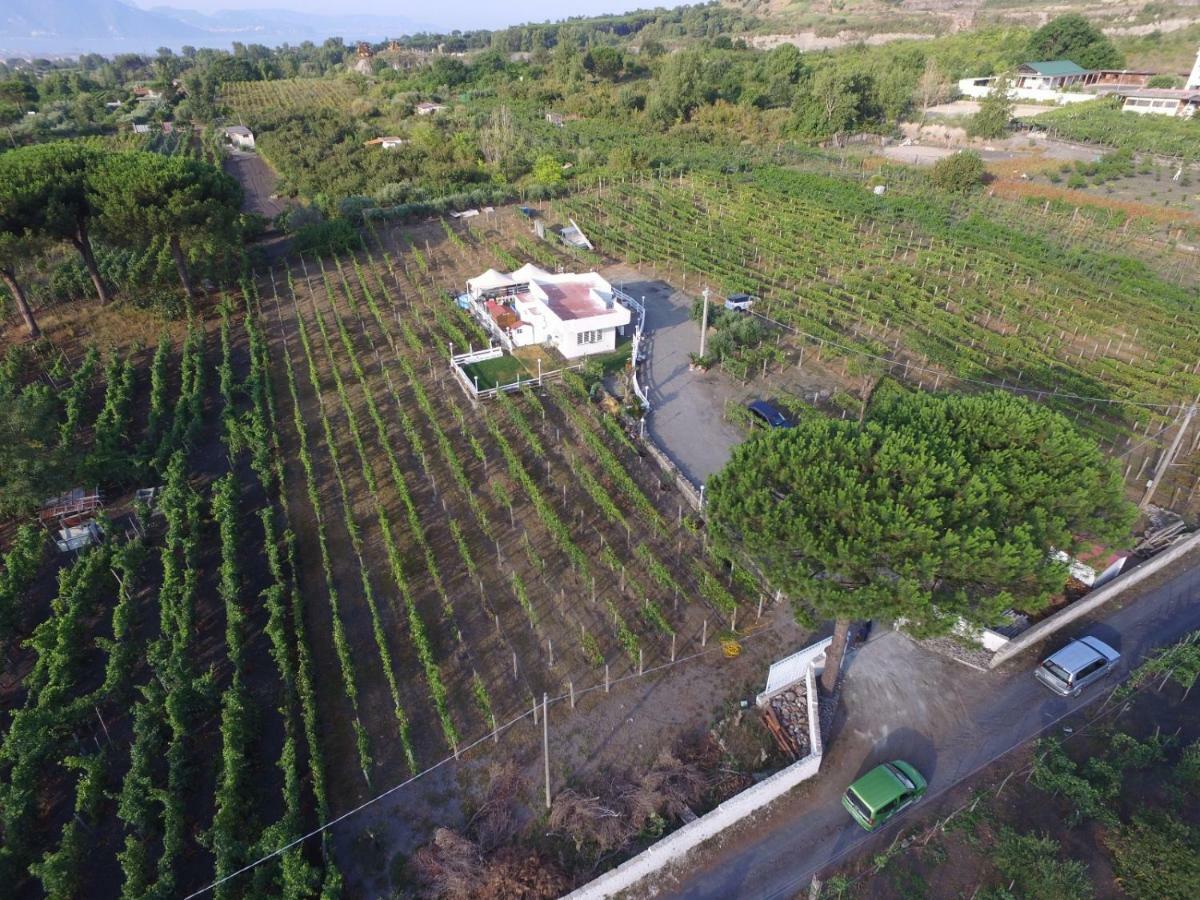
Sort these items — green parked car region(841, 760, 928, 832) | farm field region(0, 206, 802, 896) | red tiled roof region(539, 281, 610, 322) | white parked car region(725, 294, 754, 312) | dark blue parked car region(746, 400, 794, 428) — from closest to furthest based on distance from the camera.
→ green parked car region(841, 760, 928, 832)
farm field region(0, 206, 802, 896)
dark blue parked car region(746, 400, 794, 428)
red tiled roof region(539, 281, 610, 322)
white parked car region(725, 294, 754, 312)

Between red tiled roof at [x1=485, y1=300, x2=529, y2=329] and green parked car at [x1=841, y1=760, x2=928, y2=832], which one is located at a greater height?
red tiled roof at [x1=485, y1=300, x2=529, y2=329]

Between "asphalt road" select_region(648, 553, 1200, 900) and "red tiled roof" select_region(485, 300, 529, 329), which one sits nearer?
"asphalt road" select_region(648, 553, 1200, 900)

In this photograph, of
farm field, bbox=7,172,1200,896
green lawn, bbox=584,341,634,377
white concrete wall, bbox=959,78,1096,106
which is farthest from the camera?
white concrete wall, bbox=959,78,1096,106

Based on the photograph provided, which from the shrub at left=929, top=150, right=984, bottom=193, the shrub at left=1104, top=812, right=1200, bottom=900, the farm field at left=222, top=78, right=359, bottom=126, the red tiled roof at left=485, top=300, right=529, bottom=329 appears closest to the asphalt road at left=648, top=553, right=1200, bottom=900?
the shrub at left=1104, top=812, right=1200, bottom=900

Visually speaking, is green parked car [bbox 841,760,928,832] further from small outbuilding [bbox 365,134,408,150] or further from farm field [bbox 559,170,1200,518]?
small outbuilding [bbox 365,134,408,150]

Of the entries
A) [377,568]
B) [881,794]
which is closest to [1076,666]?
[881,794]
